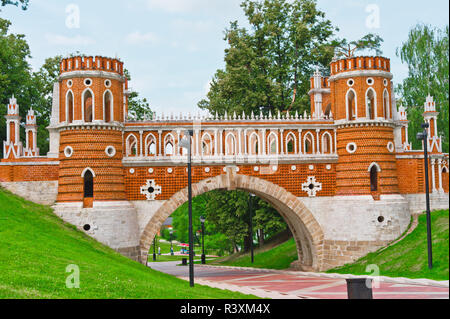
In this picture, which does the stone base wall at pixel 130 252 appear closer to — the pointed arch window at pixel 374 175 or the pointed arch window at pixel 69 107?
the pointed arch window at pixel 69 107

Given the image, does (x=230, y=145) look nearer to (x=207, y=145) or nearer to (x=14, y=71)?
(x=207, y=145)

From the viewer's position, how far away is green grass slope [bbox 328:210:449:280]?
19.8 m

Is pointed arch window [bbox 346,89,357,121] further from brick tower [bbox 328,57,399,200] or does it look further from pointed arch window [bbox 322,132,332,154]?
pointed arch window [bbox 322,132,332,154]

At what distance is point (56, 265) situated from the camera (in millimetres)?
14305

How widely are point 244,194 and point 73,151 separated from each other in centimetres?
1519

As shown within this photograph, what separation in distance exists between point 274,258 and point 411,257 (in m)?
12.2

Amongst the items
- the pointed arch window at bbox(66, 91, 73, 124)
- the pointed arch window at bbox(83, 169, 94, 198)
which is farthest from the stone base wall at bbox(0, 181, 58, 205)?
the pointed arch window at bbox(66, 91, 73, 124)

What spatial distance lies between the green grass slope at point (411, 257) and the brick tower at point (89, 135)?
1139 centimetres

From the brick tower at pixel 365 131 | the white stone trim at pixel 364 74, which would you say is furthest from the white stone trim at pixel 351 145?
the white stone trim at pixel 364 74

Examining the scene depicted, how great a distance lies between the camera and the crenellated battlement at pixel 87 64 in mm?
23469

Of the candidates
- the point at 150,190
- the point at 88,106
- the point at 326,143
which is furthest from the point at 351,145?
the point at 88,106

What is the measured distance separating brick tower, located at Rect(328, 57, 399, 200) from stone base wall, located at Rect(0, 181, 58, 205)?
44.5 feet
